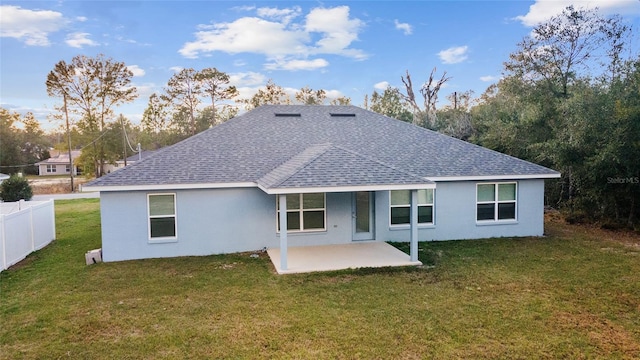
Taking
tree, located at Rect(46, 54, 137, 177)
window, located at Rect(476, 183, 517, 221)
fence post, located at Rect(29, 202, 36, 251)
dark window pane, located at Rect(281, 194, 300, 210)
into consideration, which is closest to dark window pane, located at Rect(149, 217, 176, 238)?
dark window pane, located at Rect(281, 194, 300, 210)

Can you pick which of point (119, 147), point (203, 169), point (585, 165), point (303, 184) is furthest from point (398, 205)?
point (119, 147)

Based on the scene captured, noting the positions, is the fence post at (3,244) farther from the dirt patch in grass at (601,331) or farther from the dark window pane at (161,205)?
the dirt patch in grass at (601,331)

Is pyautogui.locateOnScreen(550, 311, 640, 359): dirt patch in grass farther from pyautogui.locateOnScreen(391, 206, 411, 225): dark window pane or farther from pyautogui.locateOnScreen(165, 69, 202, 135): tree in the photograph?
pyautogui.locateOnScreen(165, 69, 202, 135): tree

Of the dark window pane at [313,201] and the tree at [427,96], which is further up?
the tree at [427,96]

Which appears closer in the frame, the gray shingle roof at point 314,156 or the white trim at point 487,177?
the gray shingle roof at point 314,156

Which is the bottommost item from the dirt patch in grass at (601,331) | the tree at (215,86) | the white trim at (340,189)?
the dirt patch in grass at (601,331)

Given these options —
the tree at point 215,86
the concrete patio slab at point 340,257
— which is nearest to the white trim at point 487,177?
the concrete patio slab at point 340,257

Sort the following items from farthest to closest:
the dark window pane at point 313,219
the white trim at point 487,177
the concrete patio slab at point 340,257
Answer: the white trim at point 487,177 < the dark window pane at point 313,219 < the concrete patio slab at point 340,257

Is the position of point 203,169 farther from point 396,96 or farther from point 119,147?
point 119,147
